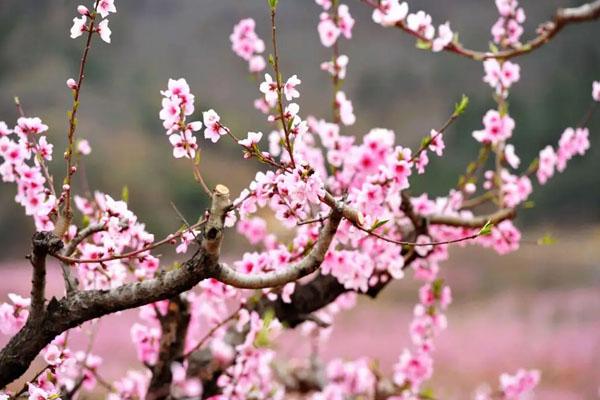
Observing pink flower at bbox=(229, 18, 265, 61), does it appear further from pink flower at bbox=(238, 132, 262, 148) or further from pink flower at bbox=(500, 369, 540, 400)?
pink flower at bbox=(500, 369, 540, 400)

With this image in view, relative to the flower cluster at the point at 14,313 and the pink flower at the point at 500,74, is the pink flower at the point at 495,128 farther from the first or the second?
the flower cluster at the point at 14,313

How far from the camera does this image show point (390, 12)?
2.03m

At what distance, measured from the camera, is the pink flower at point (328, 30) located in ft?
8.18

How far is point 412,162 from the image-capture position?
1.99 meters

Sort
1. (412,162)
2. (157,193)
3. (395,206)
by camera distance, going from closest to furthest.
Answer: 1. (412,162)
2. (395,206)
3. (157,193)

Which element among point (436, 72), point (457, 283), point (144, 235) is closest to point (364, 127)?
point (436, 72)

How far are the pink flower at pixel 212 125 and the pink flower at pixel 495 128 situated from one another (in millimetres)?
1239

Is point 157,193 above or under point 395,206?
above

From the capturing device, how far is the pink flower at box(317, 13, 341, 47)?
8.18ft

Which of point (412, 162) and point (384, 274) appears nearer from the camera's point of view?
point (412, 162)

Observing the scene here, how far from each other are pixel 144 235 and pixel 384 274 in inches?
39.3

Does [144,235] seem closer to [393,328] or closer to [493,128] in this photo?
[493,128]

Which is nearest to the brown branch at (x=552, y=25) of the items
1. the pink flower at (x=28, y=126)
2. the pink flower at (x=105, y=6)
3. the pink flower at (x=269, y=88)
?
the pink flower at (x=269, y=88)

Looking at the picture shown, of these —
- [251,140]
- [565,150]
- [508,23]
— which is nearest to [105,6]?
[251,140]
